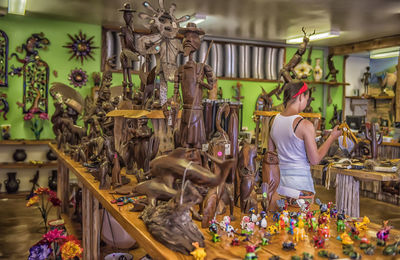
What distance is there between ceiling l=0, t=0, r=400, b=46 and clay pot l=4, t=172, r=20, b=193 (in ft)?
9.34

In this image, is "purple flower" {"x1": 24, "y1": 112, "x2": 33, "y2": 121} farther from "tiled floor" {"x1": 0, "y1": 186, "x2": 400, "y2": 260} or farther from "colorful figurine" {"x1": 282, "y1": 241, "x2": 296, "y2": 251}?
"colorful figurine" {"x1": 282, "y1": 241, "x2": 296, "y2": 251}

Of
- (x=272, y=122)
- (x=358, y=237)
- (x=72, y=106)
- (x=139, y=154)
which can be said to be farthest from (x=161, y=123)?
(x=72, y=106)

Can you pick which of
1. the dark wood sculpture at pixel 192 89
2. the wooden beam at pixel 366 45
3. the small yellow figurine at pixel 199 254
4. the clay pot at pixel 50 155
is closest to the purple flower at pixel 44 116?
the clay pot at pixel 50 155

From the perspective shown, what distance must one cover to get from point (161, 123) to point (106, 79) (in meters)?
1.24

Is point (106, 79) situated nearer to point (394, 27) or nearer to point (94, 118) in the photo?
point (94, 118)

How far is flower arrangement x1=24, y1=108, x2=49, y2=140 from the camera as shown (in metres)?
6.97

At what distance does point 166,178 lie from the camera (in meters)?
1.62

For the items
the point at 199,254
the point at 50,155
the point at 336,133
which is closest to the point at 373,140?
the point at 336,133

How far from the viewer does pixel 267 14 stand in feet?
20.1

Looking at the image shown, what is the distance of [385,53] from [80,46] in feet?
22.7

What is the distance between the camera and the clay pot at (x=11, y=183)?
672 centimetres

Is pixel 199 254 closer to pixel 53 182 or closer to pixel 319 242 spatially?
pixel 319 242

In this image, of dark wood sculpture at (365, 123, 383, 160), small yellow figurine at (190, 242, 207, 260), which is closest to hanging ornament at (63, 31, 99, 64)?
dark wood sculpture at (365, 123, 383, 160)

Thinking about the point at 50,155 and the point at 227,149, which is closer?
the point at 227,149
